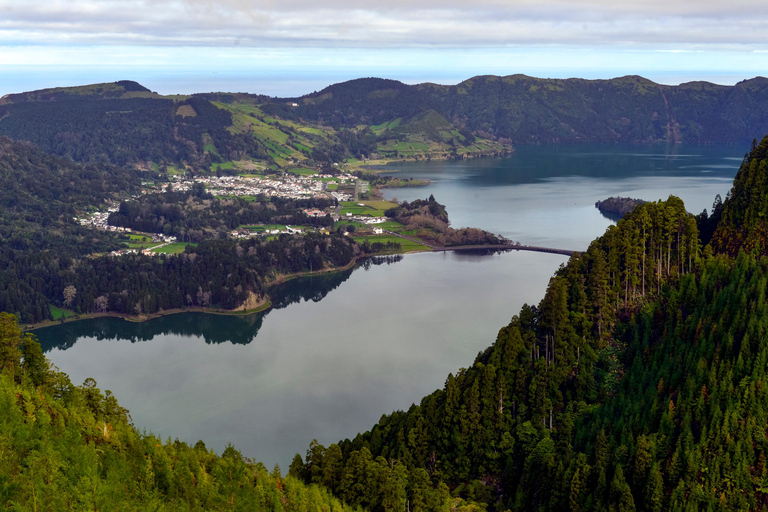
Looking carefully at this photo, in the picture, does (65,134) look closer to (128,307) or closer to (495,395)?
(128,307)

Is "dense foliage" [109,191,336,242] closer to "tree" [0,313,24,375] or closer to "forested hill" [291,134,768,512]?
"tree" [0,313,24,375]

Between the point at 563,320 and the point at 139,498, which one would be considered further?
the point at 563,320

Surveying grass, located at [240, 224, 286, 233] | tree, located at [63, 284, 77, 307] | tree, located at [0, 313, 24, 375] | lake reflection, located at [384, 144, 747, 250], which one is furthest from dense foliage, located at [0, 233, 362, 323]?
tree, located at [0, 313, 24, 375]

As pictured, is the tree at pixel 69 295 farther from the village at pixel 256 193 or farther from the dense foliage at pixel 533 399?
the dense foliage at pixel 533 399

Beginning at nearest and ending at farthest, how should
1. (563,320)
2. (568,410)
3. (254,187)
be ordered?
1. (568,410)
2. (563,320)
3. (254,187)

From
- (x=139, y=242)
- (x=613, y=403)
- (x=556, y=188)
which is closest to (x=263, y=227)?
(x=139, y=242)

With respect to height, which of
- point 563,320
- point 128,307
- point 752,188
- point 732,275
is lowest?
point 128,307

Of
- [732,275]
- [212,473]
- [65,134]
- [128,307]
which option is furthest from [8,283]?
[65,134]

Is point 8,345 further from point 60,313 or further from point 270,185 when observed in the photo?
point 270,185
